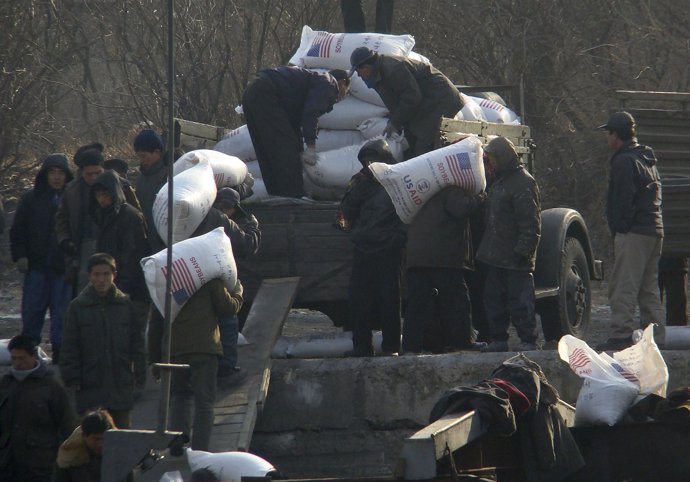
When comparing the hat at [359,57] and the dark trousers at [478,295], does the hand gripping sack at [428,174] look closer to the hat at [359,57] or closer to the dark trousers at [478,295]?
the dark trousers at [478,295]

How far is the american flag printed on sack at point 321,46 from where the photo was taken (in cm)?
1047

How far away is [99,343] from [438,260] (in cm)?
219

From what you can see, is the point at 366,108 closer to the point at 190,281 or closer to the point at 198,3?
the point at 190,281

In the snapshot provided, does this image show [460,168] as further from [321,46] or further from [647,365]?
[321,46]

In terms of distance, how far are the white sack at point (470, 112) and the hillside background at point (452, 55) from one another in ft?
18.4

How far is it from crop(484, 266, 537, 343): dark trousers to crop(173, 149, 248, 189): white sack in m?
1.71

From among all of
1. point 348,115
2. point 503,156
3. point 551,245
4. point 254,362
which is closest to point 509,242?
point 503,156

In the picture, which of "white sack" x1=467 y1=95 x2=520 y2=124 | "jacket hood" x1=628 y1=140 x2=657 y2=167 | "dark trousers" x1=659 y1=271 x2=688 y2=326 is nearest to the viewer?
"jacket hood" x1=628 y1=140 x2=657 y2=167

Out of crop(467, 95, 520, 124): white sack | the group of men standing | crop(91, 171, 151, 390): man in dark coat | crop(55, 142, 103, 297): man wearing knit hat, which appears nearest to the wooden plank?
the group of men standing

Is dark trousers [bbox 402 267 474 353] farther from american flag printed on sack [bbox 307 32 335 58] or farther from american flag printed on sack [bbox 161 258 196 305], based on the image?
american flag printed on sack [bbox 307 32 335 58]

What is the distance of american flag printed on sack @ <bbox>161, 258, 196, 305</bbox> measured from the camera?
7.70 m


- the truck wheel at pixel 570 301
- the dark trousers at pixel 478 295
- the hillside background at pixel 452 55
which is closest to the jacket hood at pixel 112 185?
the dark trousers at pixel 478 295

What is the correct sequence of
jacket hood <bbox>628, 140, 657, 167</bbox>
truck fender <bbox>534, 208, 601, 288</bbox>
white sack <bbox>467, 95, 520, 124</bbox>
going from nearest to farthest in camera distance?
jacket hood <bbox>628, 140, 657, 167</bbox> → truck fender <bbox>534, 208, 601, 288</bbox> → white sack <bbox>467, 95, 520, 124</bbox>

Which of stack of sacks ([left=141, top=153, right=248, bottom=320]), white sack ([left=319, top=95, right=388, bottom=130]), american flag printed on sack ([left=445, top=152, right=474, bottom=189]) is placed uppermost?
american flag printed on sack ([left=445, top=152, right=474, bottom=189])
